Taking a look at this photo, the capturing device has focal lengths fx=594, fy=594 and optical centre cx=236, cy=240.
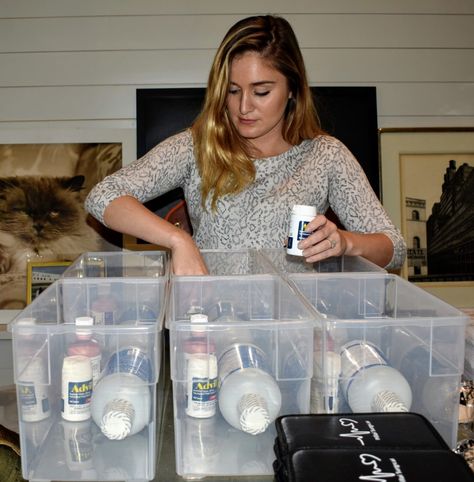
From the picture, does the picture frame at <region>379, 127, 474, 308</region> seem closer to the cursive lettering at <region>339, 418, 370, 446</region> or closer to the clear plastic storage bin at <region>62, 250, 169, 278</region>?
the clear plastic storage bin at <region>62, 250, 169, 278</region>

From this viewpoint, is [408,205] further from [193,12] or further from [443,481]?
[443,481]

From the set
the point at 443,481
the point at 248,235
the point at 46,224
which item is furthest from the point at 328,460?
the point at 46,224

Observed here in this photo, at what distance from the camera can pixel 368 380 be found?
0.80 meters

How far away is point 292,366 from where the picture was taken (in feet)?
2.72

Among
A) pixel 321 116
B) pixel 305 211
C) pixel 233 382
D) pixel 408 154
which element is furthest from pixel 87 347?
pixel 408 154

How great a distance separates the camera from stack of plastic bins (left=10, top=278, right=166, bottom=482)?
2.58ft

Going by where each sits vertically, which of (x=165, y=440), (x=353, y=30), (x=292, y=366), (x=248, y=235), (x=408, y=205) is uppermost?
(x=353, y=30)

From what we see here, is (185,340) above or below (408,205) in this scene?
below

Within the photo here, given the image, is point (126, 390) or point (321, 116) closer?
point (126, 390)

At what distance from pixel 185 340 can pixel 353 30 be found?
218cm

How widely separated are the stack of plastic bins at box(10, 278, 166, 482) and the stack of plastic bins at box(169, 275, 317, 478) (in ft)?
0.13

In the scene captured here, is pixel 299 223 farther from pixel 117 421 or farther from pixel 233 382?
pixel 117 421

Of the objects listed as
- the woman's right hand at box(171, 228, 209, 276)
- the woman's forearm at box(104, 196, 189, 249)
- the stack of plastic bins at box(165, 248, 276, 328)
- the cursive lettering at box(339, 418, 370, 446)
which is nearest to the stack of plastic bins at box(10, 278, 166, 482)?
the cursive lettering at box(339, 418, 370, 446)

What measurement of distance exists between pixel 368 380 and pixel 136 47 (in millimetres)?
2141
